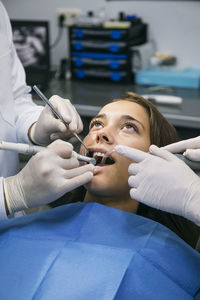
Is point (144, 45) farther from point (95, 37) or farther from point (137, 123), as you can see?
point (137, 123)

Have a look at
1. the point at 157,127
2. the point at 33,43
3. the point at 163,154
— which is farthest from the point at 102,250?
the point at 33,43

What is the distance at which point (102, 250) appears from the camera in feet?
3.86

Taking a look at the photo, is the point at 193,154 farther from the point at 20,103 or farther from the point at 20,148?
the point at 20,103

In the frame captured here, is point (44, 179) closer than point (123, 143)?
Yes

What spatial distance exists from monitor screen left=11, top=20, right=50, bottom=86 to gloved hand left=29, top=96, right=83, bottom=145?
5.13ft

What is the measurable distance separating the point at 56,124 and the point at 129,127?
244 millimetres

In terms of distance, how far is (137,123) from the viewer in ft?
4.79

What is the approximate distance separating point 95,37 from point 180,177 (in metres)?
2.07

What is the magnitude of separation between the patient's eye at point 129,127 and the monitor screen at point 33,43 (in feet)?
5.52

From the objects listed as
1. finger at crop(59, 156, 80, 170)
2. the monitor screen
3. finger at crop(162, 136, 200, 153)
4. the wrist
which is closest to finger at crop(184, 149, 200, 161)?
finger at crop(162, 136, 200, 153)

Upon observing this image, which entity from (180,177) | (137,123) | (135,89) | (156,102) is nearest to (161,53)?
(135,89)

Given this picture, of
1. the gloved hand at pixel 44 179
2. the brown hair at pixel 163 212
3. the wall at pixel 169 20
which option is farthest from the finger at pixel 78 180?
the wall at pixel 169 20

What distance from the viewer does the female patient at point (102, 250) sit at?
1117 mm

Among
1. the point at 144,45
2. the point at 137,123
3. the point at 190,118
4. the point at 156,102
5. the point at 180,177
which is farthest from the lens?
the point at 144,45
